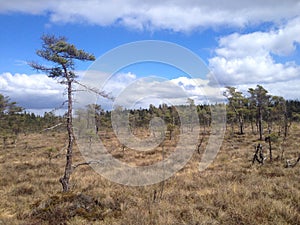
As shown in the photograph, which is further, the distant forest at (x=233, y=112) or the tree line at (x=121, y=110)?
the distant forest at (x=233, y=112)

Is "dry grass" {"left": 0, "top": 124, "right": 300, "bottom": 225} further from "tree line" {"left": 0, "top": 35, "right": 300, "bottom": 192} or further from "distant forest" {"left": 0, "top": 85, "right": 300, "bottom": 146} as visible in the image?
"distant forest" {"left": 0, "top": 85, "right": 300, "bottom": 146}

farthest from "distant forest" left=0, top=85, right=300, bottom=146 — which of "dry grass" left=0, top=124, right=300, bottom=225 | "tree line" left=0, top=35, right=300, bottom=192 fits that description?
"dry grass" left=0, top=124, right=300, bottom=225

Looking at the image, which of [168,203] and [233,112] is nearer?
[168,203]

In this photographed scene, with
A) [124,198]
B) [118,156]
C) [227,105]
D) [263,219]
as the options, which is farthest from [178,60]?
[227,105]

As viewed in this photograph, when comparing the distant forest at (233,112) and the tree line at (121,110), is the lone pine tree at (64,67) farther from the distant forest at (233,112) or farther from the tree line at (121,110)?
the distant forest at (233,112)

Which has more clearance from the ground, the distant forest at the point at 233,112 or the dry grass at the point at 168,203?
the distant forest at the point at 233,112

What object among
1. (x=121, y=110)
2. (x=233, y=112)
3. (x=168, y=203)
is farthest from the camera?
(x=233, y=112)

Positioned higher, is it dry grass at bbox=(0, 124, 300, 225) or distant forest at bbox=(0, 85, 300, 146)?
distant forest at bbox=(0, 85, 300, 146)

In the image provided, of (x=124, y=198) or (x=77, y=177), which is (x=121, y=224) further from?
(x=77, y=177)

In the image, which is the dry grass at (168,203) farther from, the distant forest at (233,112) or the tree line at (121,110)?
the distant forest at (233,112)

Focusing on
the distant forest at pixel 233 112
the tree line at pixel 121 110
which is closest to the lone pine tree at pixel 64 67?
the tree line at pixel 121 110

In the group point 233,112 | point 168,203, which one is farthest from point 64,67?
point 233,112

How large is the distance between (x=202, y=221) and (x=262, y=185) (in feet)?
16.3

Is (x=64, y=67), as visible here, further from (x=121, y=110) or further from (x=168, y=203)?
(x=121, y=110)
